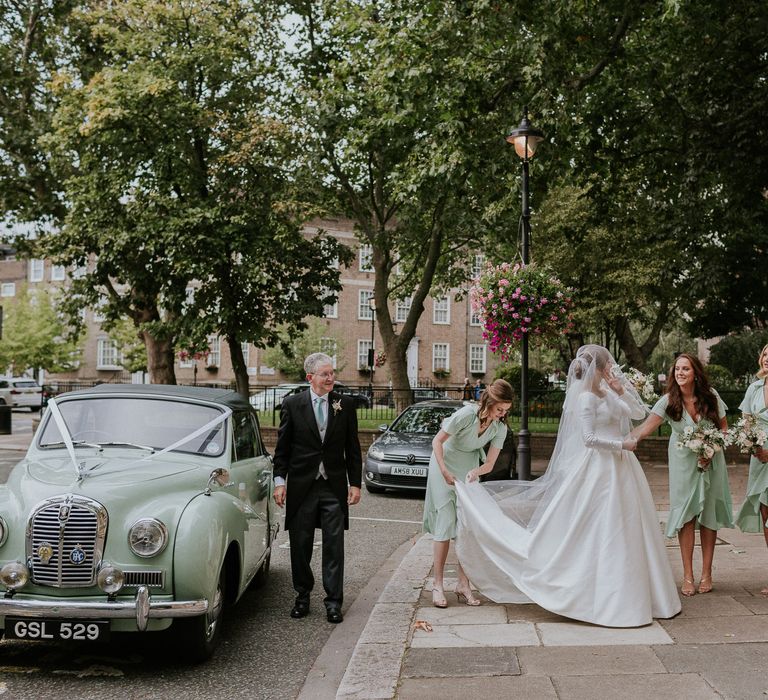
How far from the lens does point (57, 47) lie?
25328mm

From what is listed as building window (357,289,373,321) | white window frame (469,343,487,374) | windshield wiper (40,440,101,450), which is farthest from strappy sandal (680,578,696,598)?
white window frame (469,343,487,374)

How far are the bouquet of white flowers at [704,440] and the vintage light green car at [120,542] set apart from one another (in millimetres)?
3443

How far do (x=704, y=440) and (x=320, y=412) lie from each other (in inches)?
118

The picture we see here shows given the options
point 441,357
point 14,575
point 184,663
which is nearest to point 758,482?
point 184,663

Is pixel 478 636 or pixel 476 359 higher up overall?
pixel 476 359

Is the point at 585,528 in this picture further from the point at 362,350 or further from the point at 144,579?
the point at 362,350

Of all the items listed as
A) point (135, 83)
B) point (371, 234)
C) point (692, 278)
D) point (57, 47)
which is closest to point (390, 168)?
point (371, 234)

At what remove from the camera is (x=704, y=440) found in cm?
655

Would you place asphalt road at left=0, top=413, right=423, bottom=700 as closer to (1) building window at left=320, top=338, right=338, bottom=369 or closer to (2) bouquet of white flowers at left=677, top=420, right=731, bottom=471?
(2) bouquet of white flowers at left=677, top=420, right=731, bottom=471

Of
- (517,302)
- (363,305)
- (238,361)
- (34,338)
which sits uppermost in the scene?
(363,305)

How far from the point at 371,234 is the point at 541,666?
17766 mm

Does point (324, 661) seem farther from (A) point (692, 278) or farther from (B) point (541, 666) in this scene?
(A) point (692, 278)

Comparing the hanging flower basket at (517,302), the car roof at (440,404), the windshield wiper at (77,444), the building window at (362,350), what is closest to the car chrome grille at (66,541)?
the windshield wiper at (77,444)

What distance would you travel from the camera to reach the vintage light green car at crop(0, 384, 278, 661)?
479 centimetres
